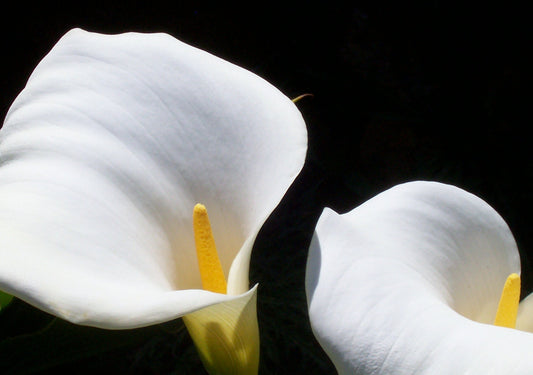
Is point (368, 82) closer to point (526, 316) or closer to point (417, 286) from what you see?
point (526, 316)

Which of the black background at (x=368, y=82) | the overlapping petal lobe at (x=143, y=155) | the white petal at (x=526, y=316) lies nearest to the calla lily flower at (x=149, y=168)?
the overlapping petal lobe at (x=143, y=155)

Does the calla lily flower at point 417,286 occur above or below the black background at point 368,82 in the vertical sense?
above

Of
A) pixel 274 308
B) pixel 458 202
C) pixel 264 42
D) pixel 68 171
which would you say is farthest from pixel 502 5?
pixel 68 171

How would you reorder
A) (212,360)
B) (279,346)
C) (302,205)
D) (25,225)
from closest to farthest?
(25,225)
(212,360)
(279,346)
(302,205)

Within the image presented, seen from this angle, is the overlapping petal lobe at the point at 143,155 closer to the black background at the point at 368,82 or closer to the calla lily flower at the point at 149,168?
the calla lily flower at the point at 149,168

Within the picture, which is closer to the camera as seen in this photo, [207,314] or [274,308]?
[207,314]

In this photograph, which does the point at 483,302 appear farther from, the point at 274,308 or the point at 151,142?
the point at 274,308

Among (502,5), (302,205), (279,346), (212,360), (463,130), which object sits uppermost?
(502,5)

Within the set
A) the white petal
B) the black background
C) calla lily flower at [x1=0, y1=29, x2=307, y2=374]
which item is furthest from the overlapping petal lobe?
the black background
